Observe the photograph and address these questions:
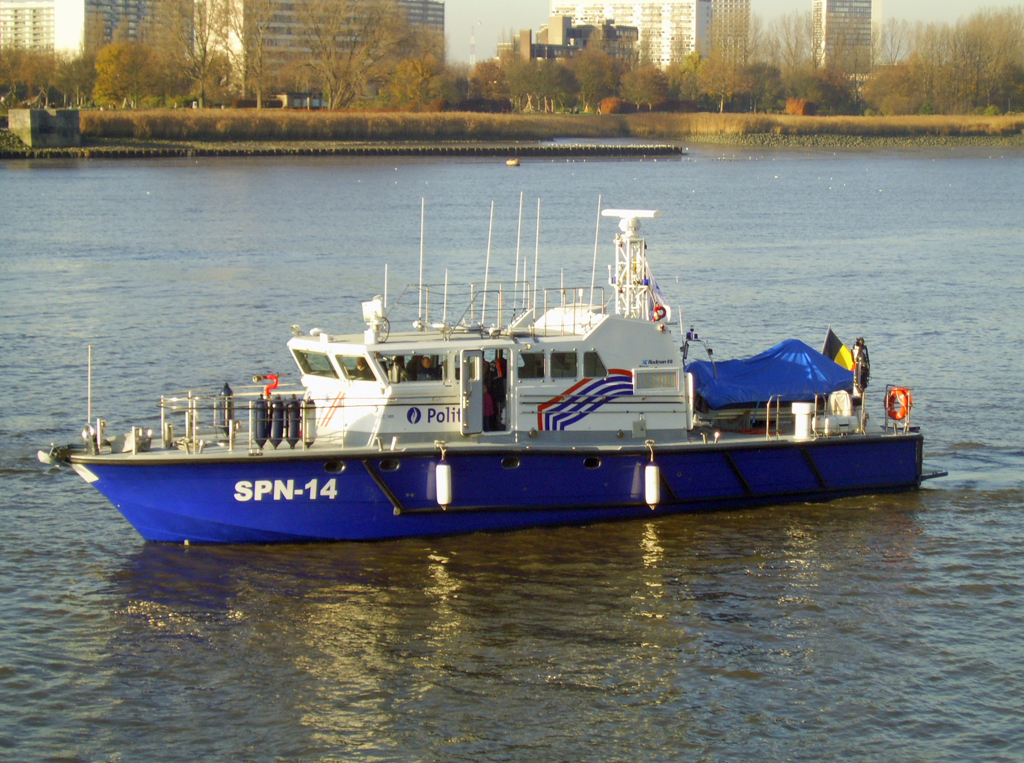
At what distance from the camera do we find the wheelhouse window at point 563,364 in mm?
18609

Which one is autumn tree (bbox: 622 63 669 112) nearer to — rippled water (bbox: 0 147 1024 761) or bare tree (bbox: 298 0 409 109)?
bare tree (bbox: 298 0 409 109)

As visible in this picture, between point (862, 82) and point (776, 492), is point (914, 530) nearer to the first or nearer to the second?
point (776, 492)

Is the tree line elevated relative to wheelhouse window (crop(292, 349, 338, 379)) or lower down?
elevated

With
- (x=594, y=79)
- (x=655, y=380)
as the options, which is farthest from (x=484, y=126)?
(x=655, y=380)

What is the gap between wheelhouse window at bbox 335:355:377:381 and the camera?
1790 centimetres

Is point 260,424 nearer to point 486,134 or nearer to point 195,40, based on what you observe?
point 486,134

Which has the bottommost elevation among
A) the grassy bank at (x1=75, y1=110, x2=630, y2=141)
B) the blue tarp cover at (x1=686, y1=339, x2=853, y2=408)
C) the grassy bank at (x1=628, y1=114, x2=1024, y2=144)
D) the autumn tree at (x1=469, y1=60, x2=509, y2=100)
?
the blue tarp cover at (x1=686, y1=339, x2=853, y2=408)

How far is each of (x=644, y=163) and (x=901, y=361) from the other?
98.0 m

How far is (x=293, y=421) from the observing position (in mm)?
17641

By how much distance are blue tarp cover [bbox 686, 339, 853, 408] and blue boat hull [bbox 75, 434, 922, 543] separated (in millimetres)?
1125

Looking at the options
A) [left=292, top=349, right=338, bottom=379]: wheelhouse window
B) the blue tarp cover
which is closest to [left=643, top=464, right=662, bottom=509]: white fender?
the blue tarp cover

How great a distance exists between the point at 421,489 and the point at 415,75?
143 m

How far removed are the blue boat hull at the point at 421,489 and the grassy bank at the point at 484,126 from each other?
11862 centimetres

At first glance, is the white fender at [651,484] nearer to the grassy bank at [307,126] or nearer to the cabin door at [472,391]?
the cabin door at [472,391]
